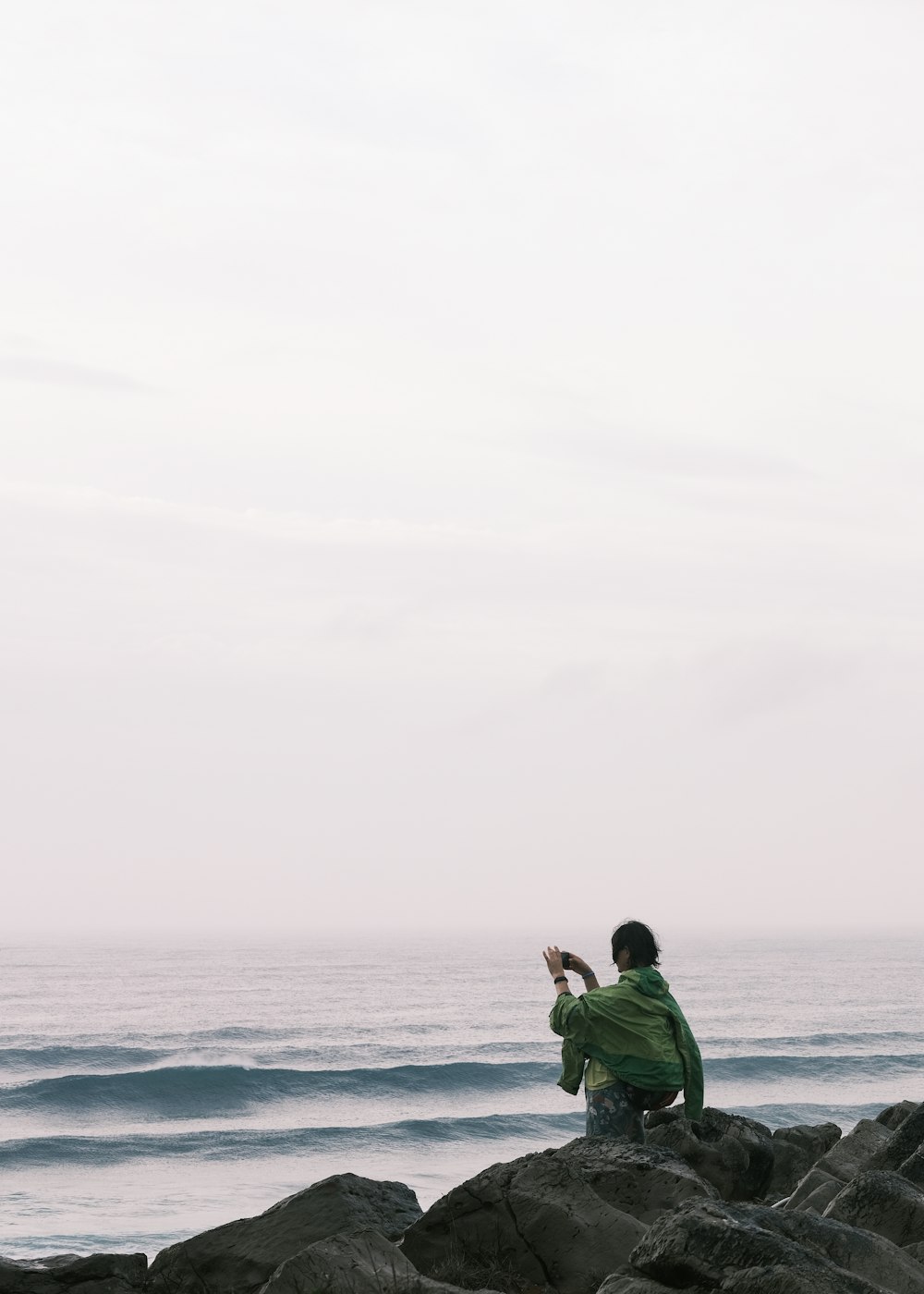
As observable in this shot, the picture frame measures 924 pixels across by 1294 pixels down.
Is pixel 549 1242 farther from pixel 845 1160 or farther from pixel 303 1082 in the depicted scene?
pixel 303 1082

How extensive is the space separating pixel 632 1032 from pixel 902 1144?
3.91m

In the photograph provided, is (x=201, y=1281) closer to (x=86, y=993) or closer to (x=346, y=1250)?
(x=346, y=1250)

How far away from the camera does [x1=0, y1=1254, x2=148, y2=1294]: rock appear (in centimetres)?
640

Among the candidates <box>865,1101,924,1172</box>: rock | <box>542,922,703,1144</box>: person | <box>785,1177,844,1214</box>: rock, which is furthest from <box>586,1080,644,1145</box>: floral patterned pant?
<box>865,1101,924,1172</box>: rock

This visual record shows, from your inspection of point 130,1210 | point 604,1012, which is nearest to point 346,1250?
point 604,1012

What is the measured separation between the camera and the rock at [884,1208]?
6.79 meters

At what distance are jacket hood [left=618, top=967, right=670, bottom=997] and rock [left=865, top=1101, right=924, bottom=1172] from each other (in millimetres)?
3773

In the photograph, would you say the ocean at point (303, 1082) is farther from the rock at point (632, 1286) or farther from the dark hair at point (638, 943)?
the rock at point (632, 1286)

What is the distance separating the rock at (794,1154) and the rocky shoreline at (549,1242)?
12.2 ft

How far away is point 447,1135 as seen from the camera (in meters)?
23.0

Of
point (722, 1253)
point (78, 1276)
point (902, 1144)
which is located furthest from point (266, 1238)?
point (902, 1144)

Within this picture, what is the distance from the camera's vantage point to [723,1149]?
9.24 m

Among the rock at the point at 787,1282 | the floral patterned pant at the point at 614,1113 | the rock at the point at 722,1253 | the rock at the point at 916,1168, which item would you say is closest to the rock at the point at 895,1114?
the rock at the point at 916,1168

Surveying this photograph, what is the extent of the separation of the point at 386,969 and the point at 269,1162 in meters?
54.5
